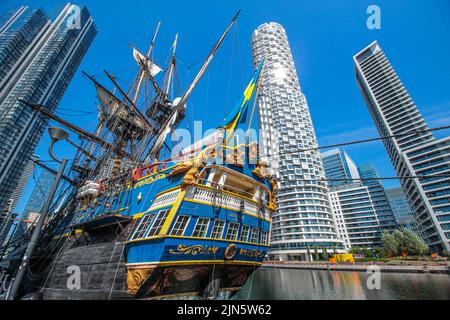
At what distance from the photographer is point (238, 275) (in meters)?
11.6

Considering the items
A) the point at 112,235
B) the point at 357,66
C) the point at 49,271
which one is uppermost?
the point at 357,66

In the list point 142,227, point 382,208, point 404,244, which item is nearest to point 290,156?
point 404,244

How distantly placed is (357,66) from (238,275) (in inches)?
4864

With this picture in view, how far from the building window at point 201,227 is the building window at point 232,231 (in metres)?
1.47

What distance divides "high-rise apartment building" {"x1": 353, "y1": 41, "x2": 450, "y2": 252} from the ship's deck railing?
29.8 m

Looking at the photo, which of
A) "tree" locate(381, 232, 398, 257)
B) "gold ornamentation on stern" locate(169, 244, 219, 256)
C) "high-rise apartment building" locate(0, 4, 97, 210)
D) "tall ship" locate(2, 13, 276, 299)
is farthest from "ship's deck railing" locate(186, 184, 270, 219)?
"high-rise apartment building" locate(0, 4, 97, 210)

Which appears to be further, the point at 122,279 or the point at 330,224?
the point at 330,224

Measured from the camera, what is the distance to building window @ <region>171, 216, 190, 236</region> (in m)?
8.81

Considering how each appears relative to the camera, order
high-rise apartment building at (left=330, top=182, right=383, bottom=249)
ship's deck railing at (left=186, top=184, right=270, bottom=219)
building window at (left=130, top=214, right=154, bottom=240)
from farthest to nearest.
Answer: high-rise apartment building at (left=330, top=182, right=383, bottom=249), ship's deck railing at (left=186, top=184, right=270, bottom=219), building window at (left=130, top=214, right=154, bottom=240)

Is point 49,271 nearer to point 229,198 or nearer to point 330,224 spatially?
point 229,198

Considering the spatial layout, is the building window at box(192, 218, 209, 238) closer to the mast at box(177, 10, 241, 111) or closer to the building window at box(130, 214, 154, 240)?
the building window at box(130, 214, 154, 240)

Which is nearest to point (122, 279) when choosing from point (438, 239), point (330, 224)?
point (330, 224)

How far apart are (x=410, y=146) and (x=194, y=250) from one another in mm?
90713

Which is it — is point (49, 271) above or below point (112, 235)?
below
